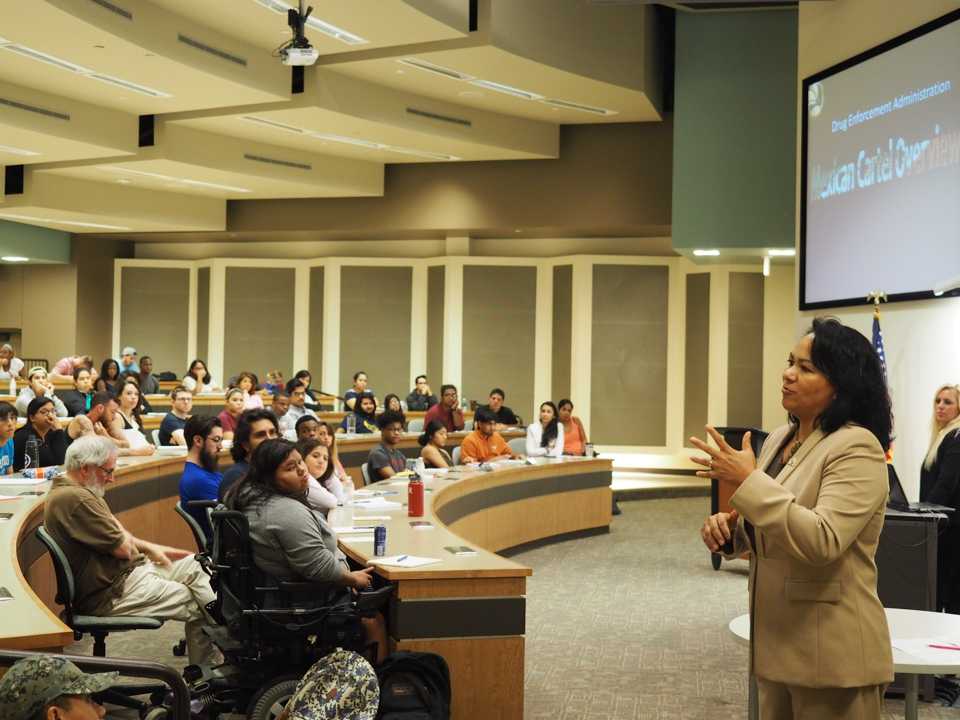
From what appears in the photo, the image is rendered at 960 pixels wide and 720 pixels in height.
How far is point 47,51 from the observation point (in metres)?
9.88

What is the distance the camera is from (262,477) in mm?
4512

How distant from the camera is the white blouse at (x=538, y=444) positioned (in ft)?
35.2

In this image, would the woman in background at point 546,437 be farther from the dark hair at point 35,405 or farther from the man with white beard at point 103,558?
the man with white beard at point 103,558

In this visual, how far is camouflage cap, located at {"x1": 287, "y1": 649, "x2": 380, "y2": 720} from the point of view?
3.27m

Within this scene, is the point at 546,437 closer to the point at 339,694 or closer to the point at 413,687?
the point at 413,687

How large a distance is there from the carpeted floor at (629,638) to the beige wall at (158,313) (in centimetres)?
1087

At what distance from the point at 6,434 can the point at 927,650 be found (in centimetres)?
555

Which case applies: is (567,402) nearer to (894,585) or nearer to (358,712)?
(894,585)

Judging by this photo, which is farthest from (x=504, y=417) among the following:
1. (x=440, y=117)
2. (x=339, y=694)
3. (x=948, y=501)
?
(x=339, y=694)

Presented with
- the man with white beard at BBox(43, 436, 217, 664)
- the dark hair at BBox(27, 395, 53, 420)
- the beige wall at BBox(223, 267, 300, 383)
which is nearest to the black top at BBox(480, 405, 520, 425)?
the beige wall at BBox(223, 267, 300, 383)

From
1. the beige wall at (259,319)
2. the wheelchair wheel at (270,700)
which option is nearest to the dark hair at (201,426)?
the wheelchair wheel at (270,700)

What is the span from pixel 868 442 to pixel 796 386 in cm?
19

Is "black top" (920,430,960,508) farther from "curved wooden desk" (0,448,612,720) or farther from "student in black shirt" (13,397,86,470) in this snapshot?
"student in black shirt" (13,397,86,470)

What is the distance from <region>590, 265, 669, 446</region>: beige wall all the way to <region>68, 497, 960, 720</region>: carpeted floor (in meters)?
6.68
